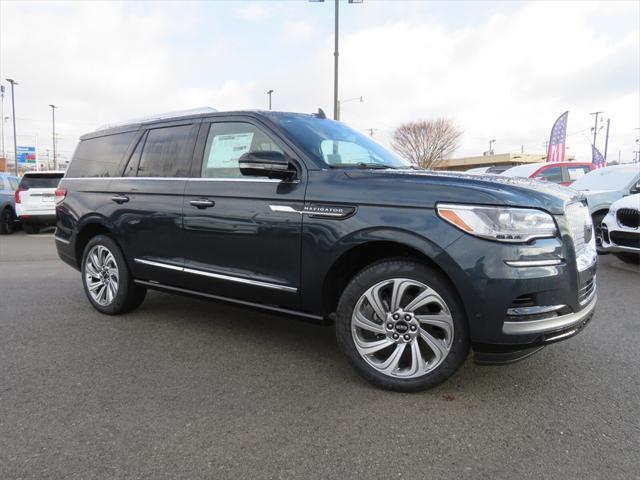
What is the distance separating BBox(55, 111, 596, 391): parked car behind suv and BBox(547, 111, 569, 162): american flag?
27.8 m

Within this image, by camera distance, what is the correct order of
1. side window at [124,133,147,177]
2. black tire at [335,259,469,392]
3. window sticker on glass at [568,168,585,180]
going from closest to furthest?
black tire at [335,259,469,392], side window at [124,133,147,177], window sticker on glass at [568,168,585,180]

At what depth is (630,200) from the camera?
266 inches

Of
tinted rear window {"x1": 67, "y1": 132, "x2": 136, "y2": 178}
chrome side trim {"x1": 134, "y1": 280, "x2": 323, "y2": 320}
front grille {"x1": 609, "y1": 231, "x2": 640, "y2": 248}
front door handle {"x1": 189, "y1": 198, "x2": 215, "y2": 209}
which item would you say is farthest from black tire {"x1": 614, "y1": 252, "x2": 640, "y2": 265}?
tinted rear window {"x1": 67, "y1": 132, "x2": 136, "y2": 178}

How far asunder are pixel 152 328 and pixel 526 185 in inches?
128

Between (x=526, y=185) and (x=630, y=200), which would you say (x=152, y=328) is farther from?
(x=630, y=200)

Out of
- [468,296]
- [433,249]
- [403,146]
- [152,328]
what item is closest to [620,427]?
[468,296]

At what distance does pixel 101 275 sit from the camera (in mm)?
4617

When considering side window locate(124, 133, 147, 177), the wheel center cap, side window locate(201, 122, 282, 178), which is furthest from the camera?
side window locate(124, 133, 147, 177)

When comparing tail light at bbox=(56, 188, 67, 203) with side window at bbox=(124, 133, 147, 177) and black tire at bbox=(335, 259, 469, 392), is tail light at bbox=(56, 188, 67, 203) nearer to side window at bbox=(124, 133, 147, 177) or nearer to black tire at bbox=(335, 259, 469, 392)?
side window at bbox=(124, 133, 147, 177)

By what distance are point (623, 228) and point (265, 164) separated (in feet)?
19.1

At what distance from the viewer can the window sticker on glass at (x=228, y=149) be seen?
3.65m

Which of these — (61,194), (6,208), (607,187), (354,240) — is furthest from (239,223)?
(6,208)

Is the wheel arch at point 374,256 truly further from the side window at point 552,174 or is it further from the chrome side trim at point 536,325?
the side window at point 552,174

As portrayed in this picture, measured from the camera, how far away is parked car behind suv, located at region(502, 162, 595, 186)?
11.4m
